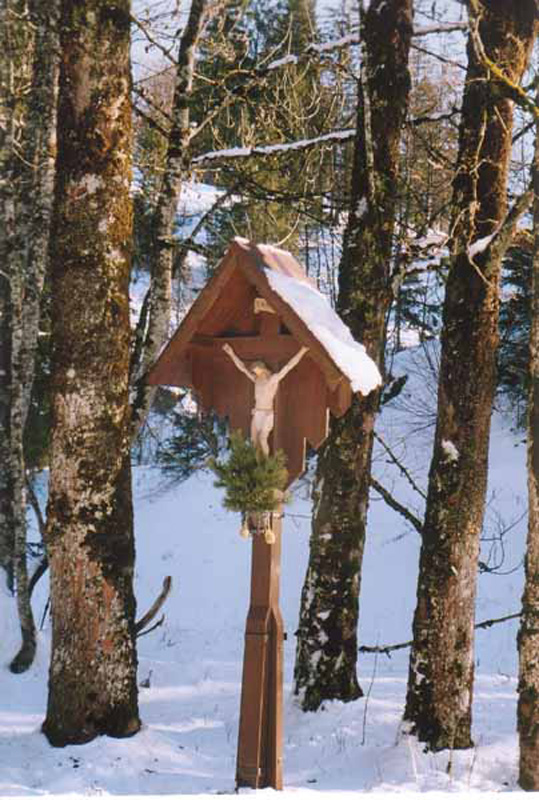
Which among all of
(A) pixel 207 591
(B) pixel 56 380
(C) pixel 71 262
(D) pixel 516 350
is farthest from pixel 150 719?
(D) pixel 516 350

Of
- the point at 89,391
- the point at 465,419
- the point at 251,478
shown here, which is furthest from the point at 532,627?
the point at 89,391

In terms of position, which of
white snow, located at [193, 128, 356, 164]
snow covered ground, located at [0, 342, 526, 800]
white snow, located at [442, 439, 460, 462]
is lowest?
snow covered ground, located at [0, 342, 526, 800]

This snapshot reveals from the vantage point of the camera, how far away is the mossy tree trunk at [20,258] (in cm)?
828

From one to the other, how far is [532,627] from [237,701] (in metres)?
3.36

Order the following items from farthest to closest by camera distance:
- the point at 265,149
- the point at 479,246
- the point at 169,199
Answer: the point at 265,149 < the point at 169,199 < the point at 479,246

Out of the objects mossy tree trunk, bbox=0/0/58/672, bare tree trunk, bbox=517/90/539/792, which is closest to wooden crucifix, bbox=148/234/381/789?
bare tree trunk, bbox=517/90/539/792

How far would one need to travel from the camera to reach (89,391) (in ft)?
17.9

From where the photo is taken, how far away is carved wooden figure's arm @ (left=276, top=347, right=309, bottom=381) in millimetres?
4289

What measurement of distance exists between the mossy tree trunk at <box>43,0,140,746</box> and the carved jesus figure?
1.54 meters

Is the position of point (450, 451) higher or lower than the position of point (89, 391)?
lower

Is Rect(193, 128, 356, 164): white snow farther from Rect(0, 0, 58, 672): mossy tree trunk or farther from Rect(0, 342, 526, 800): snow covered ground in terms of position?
Rect(0, 342, 526, 800): snow covered ground

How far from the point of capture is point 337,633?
6.66 m

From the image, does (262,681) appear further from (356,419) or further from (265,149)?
(265,149)

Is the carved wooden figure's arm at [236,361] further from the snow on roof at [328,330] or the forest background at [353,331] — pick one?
the forest background at [353,331]
